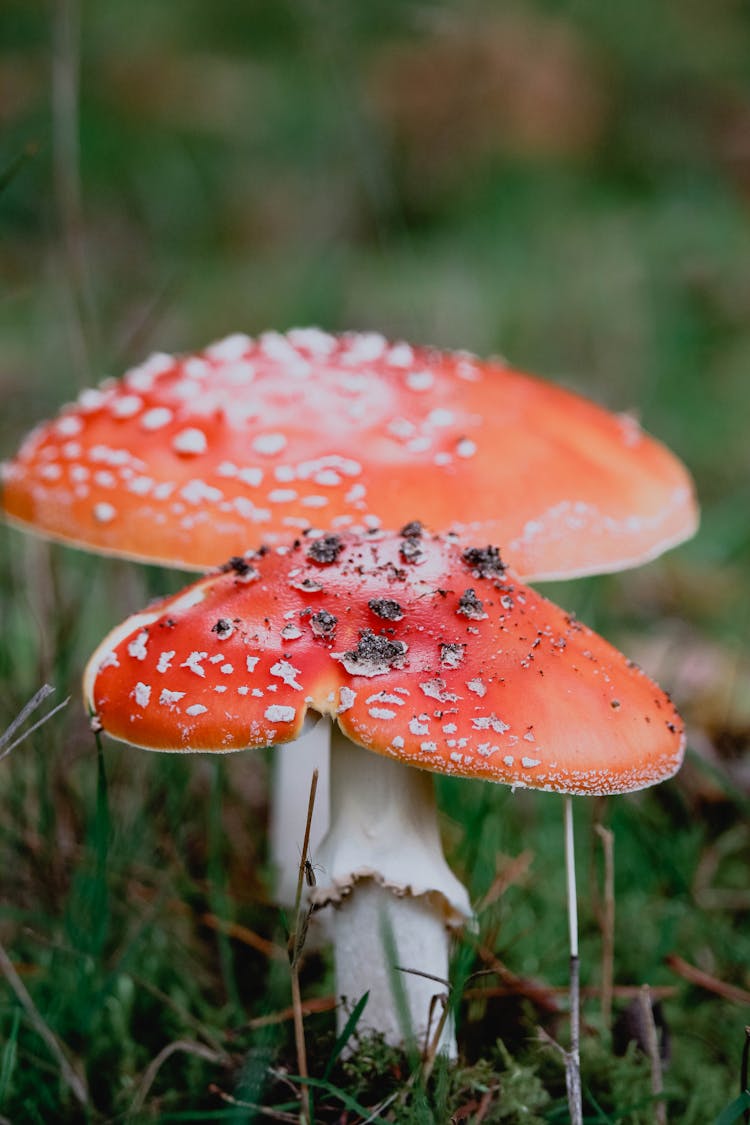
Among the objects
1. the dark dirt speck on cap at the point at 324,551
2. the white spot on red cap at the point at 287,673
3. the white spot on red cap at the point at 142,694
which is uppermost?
the dark dirt speck on cap at the point at 324,551

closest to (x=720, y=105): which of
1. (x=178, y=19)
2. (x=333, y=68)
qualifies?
(x=178, y=19)

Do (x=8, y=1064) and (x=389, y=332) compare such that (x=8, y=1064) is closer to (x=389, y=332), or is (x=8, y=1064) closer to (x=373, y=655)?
(x=373, y=655)

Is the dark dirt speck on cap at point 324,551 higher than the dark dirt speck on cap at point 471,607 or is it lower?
higher

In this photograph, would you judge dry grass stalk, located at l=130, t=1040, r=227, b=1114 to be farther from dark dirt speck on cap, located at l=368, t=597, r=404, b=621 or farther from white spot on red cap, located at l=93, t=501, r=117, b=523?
white spot on red cap, located at l=93, t=501, r=117, b=523

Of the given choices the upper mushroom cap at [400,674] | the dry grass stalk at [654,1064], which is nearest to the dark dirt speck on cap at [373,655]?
the upper mushroom cap at [400,674]

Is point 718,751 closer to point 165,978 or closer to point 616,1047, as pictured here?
point 616,1047

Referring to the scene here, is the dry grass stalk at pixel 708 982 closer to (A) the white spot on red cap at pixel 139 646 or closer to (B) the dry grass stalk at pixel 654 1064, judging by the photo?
(B) the dry grass stalk at pixel 654 1064

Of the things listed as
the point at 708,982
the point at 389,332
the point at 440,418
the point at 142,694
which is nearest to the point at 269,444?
the point at 440,418

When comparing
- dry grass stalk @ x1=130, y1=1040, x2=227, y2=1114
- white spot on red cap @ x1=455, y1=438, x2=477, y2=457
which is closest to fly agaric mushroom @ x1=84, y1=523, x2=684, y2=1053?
dry grass stalk @ x1=130, y1=1040, x2=227, y2=1114
